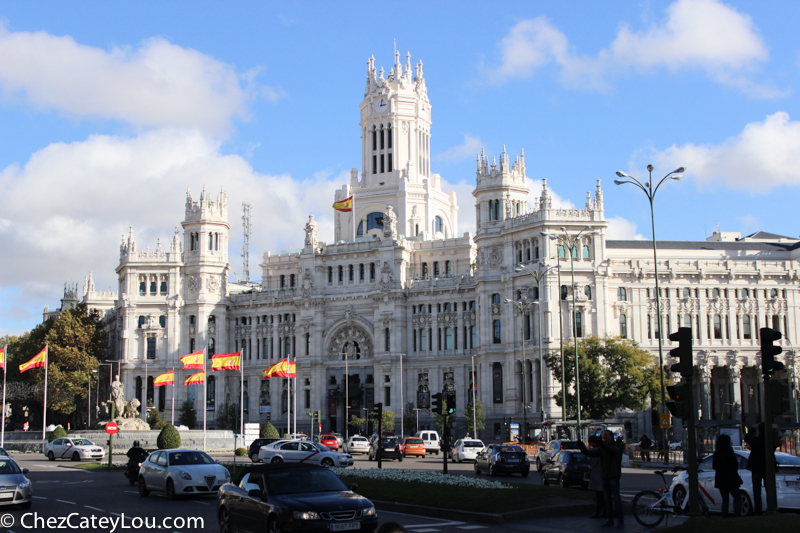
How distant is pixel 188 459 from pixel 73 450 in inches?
1256

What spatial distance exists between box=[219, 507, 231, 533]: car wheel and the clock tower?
94898mm

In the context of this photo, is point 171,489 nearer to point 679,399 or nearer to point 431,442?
point 679,399

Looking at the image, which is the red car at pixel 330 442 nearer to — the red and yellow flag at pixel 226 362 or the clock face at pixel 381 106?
the red and yellow flag at pixel 226 362

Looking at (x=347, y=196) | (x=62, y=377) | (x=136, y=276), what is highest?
(x=347, y=196)

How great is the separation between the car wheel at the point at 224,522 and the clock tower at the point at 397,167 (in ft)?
311

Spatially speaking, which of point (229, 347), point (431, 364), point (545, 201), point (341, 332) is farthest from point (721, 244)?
point (229, 347)

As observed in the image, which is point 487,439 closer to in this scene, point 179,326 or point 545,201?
point 545,201

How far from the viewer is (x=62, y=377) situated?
348 ft

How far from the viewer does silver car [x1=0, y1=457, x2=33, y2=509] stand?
25.4 metres

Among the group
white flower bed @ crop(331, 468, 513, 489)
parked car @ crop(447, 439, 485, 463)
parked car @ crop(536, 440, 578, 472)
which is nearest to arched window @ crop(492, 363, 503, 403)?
parked car @ crop(447, 439, 485, 463)

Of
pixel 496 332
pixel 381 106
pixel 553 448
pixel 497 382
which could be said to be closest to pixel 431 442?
pixel 497 382

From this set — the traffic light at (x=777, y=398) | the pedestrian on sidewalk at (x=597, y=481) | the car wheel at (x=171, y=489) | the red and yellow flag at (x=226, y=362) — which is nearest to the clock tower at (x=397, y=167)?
Result: the red and yellow flag at (x=226, y=362)

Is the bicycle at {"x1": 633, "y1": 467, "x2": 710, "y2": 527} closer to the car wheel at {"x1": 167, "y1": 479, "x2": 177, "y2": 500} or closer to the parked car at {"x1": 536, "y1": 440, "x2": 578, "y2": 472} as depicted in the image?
the car wheel at {"x1": 167, "y1": 479, "x2": 177, "y2": 500}

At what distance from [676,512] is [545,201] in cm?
6981
